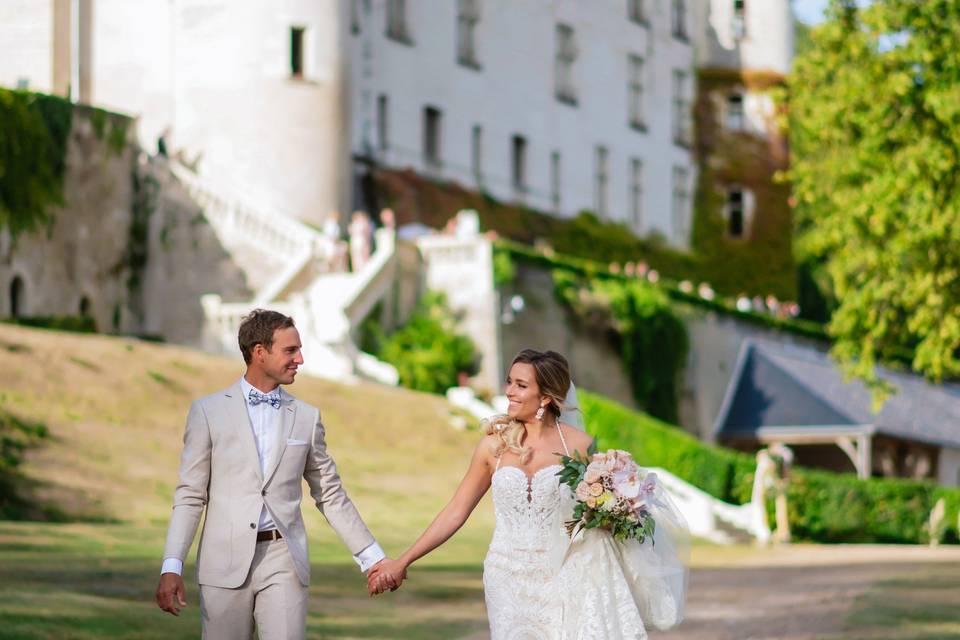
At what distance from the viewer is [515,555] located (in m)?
8.76

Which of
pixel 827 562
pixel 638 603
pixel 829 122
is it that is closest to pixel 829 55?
pixel 829 122

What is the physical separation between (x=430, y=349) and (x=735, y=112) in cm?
2720

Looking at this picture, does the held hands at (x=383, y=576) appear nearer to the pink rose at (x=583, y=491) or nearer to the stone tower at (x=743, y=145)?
the pink rose at (x=583, y=491)

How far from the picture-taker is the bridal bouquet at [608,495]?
28.6 ft

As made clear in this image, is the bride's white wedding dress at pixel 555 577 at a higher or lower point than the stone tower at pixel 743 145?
lower

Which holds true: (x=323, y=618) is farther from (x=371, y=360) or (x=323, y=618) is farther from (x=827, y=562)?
(x=371, y=360)

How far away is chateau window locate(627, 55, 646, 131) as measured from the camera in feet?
194

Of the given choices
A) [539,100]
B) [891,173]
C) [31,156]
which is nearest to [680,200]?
[539,100]

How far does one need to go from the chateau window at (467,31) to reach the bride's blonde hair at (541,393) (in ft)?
139

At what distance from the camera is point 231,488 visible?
833 cm

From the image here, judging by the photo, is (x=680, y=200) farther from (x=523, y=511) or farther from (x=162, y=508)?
(x=523, y=511)

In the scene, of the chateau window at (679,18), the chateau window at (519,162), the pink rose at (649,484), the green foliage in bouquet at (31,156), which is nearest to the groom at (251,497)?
the pink rose at (649,484)

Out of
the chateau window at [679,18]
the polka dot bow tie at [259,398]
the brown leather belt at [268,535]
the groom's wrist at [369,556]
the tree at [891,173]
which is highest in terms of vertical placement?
the chateau window at [679,18]

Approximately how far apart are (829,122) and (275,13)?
1713cm
